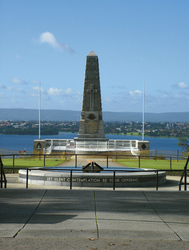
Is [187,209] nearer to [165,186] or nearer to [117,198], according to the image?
[117,198]

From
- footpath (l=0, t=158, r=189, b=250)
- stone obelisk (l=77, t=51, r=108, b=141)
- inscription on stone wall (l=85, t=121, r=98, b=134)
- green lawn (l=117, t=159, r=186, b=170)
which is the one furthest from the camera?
inscription on stone wall (l=85, t=121, r=98, b=134)

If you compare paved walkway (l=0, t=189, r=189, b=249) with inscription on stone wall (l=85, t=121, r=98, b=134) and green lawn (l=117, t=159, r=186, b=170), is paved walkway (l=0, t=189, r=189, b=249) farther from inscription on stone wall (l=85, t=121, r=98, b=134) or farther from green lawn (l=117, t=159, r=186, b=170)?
inscription on stone wall (l=85, t=121, r=98, b=134)

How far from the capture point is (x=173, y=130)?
613 ft

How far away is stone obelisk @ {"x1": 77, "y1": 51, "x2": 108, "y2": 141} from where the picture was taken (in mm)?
38875

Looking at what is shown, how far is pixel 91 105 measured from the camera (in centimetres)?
3909

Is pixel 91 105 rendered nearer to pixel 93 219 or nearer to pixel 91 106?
pixel 91 106

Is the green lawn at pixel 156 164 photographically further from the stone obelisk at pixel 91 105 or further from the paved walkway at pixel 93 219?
the stone obelisk at pixel 91 105

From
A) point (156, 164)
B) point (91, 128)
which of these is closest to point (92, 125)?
point (91, 128)

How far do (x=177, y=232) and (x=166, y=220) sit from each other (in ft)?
2.72

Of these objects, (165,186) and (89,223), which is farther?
(165,186)

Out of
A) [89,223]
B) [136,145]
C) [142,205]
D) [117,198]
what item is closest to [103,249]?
[89,223]

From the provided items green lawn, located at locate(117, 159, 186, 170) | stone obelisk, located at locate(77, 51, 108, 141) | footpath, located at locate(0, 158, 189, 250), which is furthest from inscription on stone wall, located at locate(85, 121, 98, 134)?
footpath, located at locate(0, 158, 189, 250)

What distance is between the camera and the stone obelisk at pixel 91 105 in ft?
128

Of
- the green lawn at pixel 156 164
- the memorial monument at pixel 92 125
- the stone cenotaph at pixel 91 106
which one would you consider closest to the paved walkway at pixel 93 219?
the green lawn at pixel 156 164
